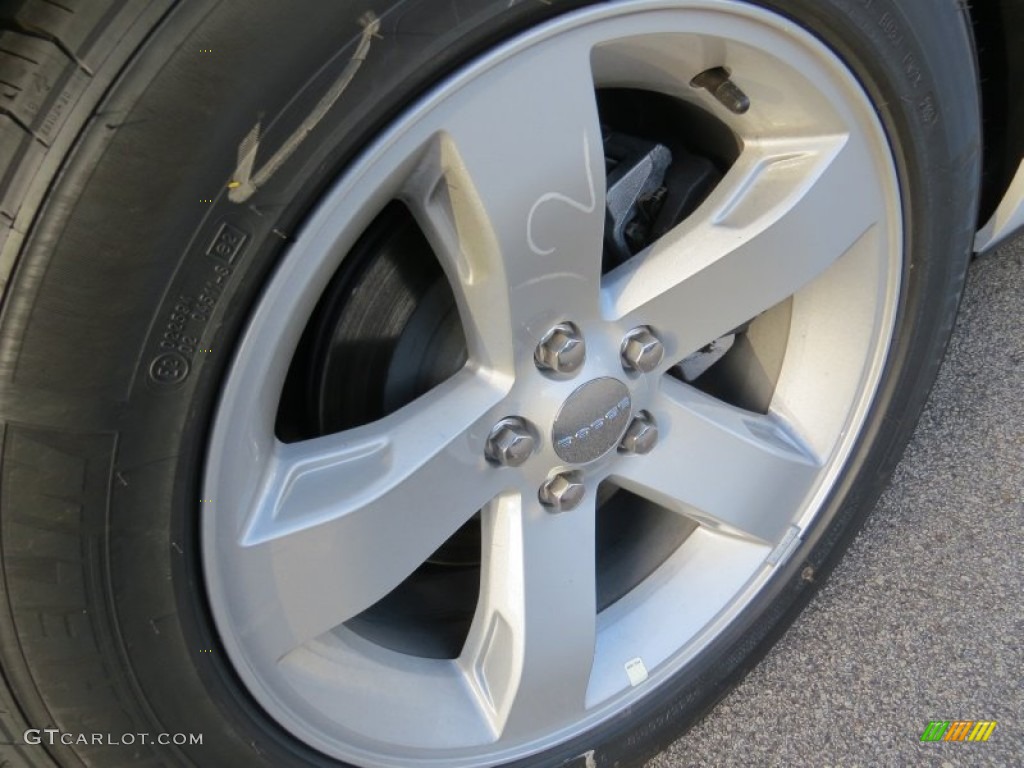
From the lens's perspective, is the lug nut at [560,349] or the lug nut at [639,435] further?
the lug nut at [639,435]

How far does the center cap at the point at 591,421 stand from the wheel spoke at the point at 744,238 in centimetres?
7

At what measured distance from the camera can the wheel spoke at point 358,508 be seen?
0.96 metres

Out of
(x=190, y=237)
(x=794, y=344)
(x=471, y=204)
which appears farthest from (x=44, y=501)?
(x=794, y=344)

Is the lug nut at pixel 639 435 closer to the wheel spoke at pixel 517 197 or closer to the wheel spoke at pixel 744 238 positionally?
the wheel spoke at pixel 744 238

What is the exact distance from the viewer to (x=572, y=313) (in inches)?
41.6

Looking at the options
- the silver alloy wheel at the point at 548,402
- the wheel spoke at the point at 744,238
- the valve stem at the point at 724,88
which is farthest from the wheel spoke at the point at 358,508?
the valve stem at the point at 724,88

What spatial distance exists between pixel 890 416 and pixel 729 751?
54 cm

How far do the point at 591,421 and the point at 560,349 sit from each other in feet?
0.39

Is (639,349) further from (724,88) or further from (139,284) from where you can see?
(139,284)
